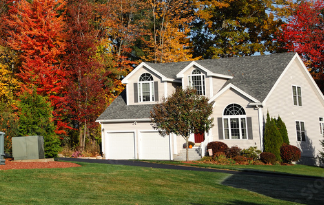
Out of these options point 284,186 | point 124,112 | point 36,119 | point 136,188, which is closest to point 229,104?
point 124,112

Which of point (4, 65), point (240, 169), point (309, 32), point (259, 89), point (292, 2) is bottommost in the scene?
point (240, 169)

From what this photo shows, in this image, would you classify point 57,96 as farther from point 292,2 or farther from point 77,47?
point 292,2

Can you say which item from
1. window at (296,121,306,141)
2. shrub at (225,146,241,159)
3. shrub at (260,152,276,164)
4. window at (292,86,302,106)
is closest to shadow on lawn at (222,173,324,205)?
shrub at (260,152,276,164)

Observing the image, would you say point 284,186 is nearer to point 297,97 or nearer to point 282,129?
point 282,129

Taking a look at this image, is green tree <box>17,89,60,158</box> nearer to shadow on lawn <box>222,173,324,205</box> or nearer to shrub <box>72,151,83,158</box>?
shrub <box>72,151,83,158</box>

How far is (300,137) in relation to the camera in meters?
31.9

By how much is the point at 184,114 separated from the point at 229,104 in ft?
14.3

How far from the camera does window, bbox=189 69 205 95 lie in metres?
31.7

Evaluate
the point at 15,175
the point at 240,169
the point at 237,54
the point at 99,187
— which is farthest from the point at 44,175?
the point at 237,54

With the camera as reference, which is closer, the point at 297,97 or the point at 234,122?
the point at 234,122

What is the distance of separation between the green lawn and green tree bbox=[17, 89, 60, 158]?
7988 millimetres

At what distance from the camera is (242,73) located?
33031 millimetres

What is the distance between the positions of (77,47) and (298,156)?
20.1 meters

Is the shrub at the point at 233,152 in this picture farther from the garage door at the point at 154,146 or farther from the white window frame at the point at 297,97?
the white window frame at the point at 297,97
